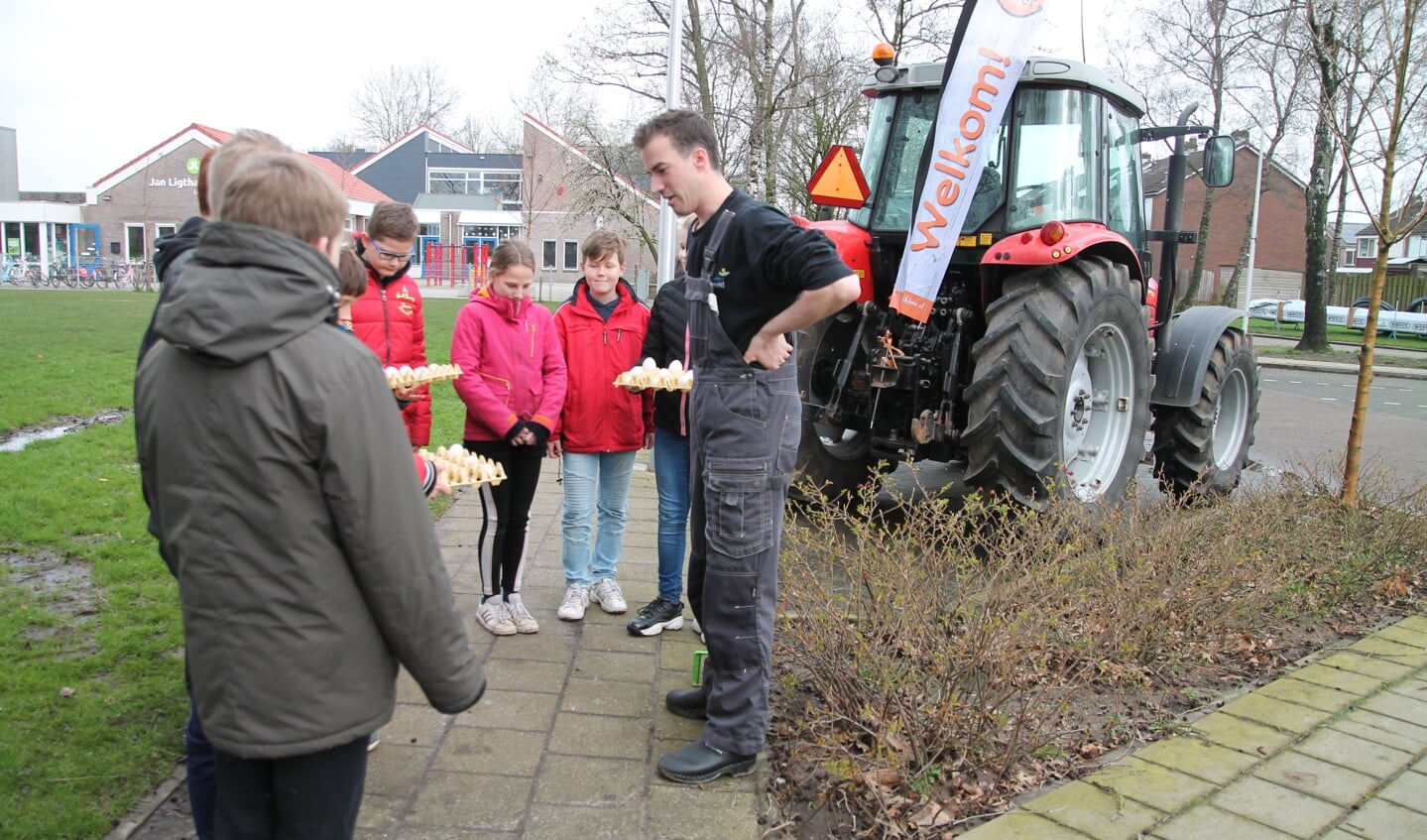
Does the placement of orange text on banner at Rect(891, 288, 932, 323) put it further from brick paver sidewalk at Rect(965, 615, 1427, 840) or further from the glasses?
the glasses

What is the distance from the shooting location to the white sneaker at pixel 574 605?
14.6 ft

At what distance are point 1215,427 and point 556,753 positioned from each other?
6065mm

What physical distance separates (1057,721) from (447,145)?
5985 cm

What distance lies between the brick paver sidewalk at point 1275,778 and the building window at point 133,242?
5178 cm

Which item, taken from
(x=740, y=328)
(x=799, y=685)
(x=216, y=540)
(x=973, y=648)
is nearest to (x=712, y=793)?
(x=799, y=685)

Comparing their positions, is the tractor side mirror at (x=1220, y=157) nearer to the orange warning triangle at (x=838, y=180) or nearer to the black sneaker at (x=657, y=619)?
the orange warning triangle at (x=838, y=180)

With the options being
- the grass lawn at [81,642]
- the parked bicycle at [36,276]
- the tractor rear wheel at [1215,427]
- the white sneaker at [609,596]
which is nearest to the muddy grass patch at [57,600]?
the grass lawn at [81,642]

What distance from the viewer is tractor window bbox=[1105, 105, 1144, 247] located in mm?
6234

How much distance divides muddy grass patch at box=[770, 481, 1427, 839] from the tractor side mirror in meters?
2.41

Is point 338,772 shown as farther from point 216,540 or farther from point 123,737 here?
point 123,737

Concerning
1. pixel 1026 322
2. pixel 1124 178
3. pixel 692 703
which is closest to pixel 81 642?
pixel 692 703

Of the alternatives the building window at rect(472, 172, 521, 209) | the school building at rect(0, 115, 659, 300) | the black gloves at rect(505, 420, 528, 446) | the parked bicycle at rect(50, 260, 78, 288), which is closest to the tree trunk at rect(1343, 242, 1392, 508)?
the black gloves at rect(505, 420, 528, 446)

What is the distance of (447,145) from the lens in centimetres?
5841

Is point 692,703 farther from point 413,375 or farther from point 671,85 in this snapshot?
point 671,85
